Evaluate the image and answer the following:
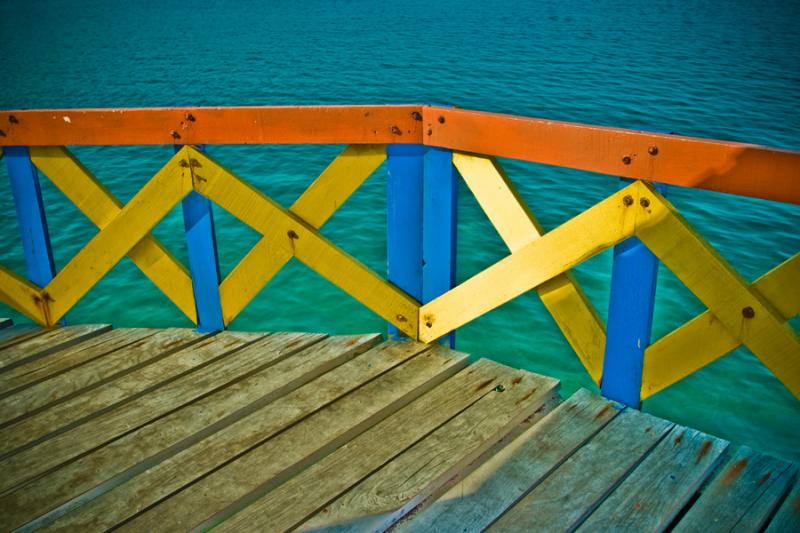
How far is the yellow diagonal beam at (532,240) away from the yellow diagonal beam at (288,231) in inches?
27.9

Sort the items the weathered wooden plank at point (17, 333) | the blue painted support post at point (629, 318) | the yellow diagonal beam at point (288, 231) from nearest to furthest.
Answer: the blue painted support post at point (629, 318) → the yellow diagonal beam at point (288, 231) → the weathered wooden plank at point (17, 333)

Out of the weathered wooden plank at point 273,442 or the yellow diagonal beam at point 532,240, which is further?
the yellow diagonal beam at point 532,240

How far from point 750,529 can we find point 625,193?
1.25m

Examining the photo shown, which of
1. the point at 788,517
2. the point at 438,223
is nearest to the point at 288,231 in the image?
the point at 438,223

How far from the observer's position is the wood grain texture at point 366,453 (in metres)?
2.62

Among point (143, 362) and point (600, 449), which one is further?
point (143, 362)

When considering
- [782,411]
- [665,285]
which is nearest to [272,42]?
[665,285]

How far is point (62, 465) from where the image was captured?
2.94m

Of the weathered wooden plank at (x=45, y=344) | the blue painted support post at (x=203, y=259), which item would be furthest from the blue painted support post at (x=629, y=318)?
the weathered wooden plank at (x=45, y=344)

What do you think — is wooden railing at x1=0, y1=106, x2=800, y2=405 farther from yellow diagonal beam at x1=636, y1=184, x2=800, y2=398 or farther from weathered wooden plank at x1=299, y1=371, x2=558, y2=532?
weathered wooden plank at x1=299, y1=371, x2=558, y2=532

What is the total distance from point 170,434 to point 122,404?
1.32 feet

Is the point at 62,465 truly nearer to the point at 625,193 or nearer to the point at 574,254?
the point at 574,254

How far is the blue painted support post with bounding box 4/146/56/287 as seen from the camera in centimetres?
376

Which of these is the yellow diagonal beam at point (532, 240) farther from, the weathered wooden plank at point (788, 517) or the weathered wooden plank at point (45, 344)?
the weathered wooden plank at point (45, 344)
